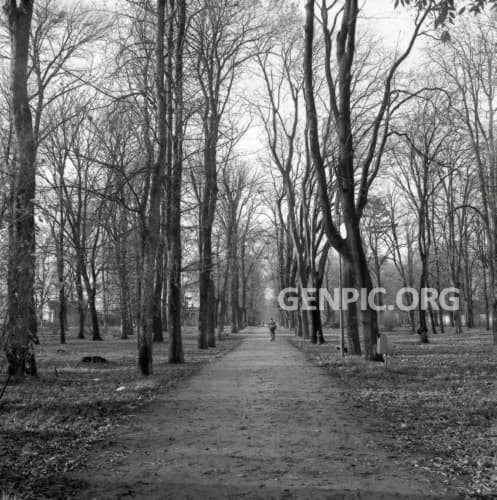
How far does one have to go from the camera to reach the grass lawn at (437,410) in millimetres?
5633

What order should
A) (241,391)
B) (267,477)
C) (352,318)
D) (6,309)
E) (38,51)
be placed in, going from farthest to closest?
(38,51) → (352,318) → (241,391) → (6,309) → (267,477)

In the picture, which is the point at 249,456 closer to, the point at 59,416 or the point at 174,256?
the point at 59,416

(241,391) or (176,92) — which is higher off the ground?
(176,92)

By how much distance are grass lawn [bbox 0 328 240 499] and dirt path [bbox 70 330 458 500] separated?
0.40 m

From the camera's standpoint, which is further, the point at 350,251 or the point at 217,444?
the point at 350,251

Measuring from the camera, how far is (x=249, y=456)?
19.4 ft

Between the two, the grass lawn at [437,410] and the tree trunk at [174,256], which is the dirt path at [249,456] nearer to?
the grass lawn at [437,410]

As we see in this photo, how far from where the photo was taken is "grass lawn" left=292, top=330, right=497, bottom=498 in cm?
563

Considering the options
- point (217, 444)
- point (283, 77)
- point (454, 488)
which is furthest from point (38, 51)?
point (454, 488)

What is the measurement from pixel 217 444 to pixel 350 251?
10578 millimetres

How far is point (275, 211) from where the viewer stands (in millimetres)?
41156

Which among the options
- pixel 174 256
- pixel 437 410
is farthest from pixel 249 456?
pixel 174 256

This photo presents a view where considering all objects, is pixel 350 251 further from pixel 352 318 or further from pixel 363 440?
pixel 363 440

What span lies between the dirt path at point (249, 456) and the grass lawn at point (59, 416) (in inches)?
15.6
